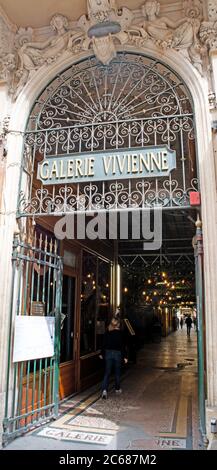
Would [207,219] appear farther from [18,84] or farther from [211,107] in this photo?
[18,84]

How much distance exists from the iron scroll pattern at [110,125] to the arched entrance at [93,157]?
0.04ft

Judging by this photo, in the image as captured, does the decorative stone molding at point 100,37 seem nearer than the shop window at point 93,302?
Yes

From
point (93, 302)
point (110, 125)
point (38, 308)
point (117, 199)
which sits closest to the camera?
point (117, 199)

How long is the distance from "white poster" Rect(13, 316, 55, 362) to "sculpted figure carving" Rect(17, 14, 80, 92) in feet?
11.0

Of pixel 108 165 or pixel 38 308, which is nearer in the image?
pixel 108 165

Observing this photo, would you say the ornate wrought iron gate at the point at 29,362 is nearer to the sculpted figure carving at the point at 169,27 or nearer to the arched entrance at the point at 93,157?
the arched entrance at the point at 93,157

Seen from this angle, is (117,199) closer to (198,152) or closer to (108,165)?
(108,165)

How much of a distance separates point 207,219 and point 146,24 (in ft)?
9.60

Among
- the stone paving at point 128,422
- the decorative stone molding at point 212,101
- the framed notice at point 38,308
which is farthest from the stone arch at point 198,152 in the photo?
the stone paving at point 128,422

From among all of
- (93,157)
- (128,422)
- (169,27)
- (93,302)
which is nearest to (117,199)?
(93,157)

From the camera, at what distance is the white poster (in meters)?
4.44

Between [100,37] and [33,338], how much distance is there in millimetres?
4149

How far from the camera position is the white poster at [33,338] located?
14.6 ft

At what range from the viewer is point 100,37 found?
502 cm
